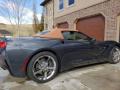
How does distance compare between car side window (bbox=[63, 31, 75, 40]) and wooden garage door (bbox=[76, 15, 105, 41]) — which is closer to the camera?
car side window (bbox=[63, 31, 75, 40])

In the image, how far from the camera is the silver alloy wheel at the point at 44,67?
165 inches

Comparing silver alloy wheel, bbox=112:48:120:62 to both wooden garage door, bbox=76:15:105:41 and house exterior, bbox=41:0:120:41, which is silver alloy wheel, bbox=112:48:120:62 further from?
wooden garage door, bbox=76:15:105:41

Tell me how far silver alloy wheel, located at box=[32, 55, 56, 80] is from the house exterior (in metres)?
5.01

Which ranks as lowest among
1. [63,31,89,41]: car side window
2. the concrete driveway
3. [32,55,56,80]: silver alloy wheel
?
the concrete driveway

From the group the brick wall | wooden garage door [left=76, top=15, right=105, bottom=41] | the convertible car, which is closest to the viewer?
the convertible car

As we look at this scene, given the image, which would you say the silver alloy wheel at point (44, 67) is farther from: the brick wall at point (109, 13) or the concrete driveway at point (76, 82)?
the brick wall at point (109, 13)

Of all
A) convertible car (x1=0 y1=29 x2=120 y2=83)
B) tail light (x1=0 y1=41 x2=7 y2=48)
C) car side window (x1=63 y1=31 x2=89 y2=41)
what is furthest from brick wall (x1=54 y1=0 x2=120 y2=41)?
tail light (x1=0 y1=41 x2=7 y2=48)

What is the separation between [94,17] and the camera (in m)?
9.90

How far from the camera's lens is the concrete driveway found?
3842 mm

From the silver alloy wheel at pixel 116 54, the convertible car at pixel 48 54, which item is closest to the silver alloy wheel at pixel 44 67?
the convertible car at pixel 48 54

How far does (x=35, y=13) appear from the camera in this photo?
30578mm

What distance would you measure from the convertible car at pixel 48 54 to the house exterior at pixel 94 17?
3226mm

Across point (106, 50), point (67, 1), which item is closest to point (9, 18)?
point (67, 1)

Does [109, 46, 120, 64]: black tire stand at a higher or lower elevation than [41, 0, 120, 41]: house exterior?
lower
